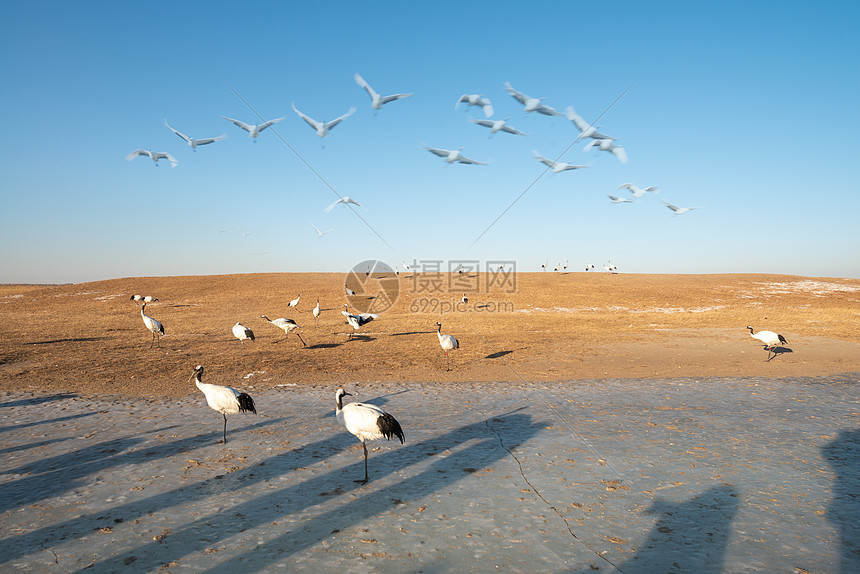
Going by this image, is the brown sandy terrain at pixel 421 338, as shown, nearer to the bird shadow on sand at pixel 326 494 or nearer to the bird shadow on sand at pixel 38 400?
the bird shadow on sand at pixel 38 400

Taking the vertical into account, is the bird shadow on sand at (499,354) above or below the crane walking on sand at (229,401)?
below

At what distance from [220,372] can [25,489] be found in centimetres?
886

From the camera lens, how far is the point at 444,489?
7535mm

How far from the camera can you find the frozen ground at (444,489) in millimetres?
5699

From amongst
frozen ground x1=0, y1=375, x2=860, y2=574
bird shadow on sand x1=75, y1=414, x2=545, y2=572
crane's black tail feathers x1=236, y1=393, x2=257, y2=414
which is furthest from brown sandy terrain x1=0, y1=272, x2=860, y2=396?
bird shadow on sand x1=75, y1=414, x2=545, y2=572

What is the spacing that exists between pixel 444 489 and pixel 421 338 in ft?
52.3

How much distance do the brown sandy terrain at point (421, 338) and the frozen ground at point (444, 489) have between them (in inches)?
159

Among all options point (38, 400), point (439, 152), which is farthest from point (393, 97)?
point (38, 400)

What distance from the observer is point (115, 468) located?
329 inches

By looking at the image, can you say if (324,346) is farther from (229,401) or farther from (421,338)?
(229,401)

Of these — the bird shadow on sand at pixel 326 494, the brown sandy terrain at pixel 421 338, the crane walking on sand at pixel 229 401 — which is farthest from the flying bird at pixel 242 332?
the bird shadow on sand at pixel 326 494

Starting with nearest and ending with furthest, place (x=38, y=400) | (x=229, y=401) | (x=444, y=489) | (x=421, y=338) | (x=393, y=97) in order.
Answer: (x=444, y=489), (x=229, y=401), (x=38, y=400), (x=393, y=97), (x=421, y=338)

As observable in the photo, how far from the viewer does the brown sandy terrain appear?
1623cm

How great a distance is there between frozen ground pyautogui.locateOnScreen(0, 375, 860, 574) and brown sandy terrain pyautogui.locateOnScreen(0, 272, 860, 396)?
4.05m
